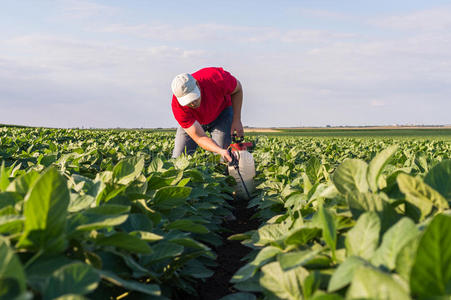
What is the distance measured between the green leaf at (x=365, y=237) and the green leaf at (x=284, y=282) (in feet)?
0.61

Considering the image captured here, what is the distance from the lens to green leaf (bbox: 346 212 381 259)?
1.14 meters

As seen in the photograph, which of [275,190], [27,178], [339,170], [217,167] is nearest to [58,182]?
[27,178]

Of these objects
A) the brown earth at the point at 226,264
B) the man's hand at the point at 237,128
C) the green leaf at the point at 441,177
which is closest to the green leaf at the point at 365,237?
the green leaf at the point at 441,177

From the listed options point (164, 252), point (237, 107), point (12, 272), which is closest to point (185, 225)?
point (164, 252)

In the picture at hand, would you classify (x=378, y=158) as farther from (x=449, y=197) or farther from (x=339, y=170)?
(x=449, y=197)

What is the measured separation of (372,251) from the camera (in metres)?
1.13

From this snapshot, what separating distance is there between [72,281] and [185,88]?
4.52 m

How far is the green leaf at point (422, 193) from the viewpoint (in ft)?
4.19

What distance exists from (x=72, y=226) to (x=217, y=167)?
499 cm

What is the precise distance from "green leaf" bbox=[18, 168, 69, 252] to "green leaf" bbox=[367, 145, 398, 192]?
47.6 inches

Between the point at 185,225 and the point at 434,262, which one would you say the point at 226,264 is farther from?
the point at 434,262

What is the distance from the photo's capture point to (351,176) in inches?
62.1

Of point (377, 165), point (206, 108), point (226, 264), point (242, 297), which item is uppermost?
point (206, 108)

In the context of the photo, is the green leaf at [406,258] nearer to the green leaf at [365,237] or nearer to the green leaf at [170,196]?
the green leaf at [365,237]
